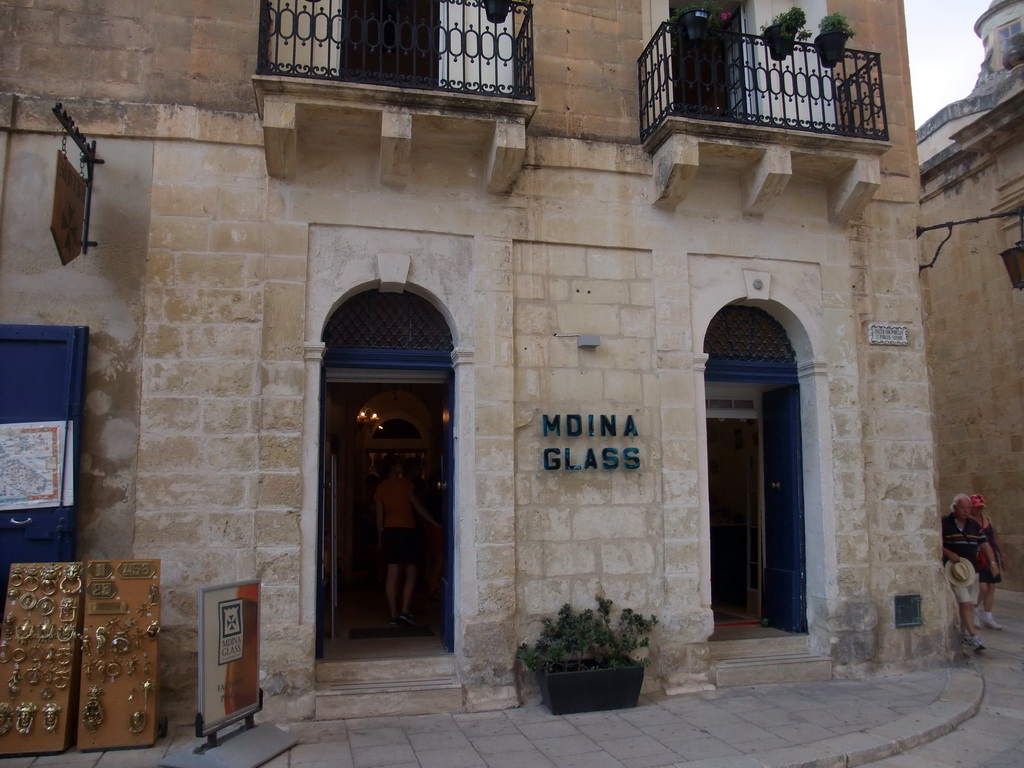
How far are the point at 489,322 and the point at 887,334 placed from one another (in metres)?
4.03

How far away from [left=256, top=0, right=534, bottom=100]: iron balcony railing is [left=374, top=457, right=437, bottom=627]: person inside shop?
3946 mm

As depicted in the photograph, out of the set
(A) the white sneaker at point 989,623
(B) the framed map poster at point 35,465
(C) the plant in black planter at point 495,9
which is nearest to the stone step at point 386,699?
(B) the framed map poster at point 35,465

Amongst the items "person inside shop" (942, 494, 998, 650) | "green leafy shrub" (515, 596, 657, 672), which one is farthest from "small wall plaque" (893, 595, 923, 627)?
"green leafy shrub" (515, 596, 657, 672)

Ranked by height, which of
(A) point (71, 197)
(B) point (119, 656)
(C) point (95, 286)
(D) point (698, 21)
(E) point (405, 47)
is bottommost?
(B) point (119, 656)

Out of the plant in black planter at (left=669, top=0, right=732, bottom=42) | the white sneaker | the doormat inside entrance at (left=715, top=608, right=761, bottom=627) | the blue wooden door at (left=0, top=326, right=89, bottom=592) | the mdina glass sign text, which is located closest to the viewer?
the blue wooden door at (left=0, top=326, right=89, bottom=592)

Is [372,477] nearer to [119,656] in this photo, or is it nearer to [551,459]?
[551,459]

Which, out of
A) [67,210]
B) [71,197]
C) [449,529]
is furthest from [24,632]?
[449,529]

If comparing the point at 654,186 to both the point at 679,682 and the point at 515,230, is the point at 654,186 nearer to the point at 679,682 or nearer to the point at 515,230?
the point at 515,230

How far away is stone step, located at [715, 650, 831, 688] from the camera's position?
6902 millimetres

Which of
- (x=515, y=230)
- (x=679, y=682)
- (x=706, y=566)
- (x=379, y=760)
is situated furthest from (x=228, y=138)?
(x=679, y=682)

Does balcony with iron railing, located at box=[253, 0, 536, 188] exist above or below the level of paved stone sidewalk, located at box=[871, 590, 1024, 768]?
above

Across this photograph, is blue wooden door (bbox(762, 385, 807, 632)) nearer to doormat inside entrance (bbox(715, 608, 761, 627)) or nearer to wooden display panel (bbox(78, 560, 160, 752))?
doormat inside entrance (bbox(715, 608, 761, 627))

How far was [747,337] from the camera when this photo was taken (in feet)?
25.6

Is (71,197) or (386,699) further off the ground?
(71,197)
